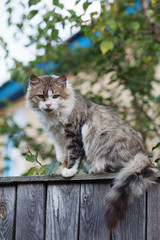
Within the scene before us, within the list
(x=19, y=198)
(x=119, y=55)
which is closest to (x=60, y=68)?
(x=119, y=55)

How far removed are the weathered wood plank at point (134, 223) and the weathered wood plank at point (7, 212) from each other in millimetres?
676

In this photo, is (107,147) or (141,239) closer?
(141,239)

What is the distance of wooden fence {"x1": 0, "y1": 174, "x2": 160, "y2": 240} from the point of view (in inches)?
73.8

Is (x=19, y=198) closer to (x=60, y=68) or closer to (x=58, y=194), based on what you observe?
(x=58, y=194)

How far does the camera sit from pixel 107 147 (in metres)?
2.43

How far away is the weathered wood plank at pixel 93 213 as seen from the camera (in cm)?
194

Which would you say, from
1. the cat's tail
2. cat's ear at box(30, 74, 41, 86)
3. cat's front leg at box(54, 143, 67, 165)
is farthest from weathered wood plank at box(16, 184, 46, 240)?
cat's ear at box(30, 74, 41, 86)

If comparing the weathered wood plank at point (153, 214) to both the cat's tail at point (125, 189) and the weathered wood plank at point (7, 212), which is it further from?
the weathered wood plank at point (7, 212)

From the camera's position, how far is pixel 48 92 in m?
2.97

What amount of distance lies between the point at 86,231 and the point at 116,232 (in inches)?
7.1

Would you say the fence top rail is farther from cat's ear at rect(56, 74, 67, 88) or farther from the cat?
cat's ear at rect(56, 74, 67, 88)

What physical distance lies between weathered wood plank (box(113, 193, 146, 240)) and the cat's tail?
61mm

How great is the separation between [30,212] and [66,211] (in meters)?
0.24

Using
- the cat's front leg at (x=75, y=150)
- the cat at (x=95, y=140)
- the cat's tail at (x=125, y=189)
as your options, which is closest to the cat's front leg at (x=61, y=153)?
the cat at (x=95, y=140)
